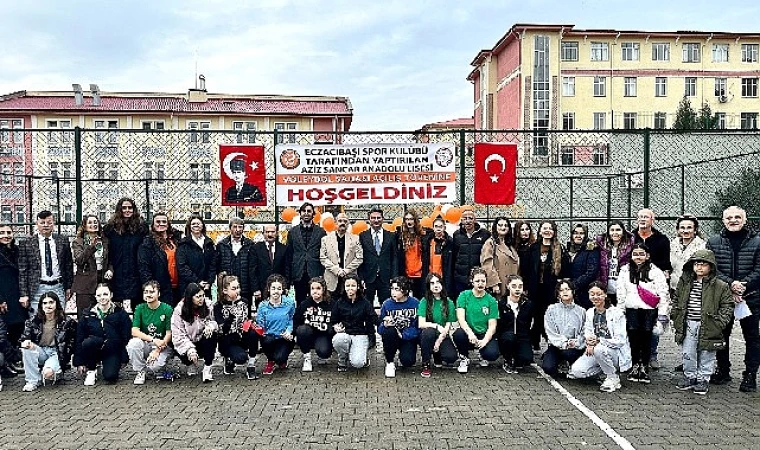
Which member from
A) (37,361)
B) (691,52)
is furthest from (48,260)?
(691,52)

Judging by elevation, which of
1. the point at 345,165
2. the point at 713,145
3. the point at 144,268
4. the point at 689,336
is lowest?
the point at 689,336

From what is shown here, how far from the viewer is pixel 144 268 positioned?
7484 mm

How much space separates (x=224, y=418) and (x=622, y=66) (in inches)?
2016

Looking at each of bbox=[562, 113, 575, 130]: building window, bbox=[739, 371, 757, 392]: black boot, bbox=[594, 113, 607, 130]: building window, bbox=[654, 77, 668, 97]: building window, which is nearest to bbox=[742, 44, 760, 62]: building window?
bbox=[654, 77, 668, 97]: building window

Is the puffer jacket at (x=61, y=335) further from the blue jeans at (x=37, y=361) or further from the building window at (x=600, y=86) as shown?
the building window at (x=600, y=86)

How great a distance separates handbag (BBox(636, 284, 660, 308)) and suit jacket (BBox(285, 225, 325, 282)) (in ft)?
11.9

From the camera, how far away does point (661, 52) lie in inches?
2024

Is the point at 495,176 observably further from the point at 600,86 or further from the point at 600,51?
the point at 600,51

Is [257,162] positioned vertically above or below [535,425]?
above

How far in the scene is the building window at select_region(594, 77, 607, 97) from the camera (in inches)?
1970

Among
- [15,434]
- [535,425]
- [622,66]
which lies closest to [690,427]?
[535,425]

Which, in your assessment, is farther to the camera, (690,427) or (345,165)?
(345,165)

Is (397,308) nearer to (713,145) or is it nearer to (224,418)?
(224,418)

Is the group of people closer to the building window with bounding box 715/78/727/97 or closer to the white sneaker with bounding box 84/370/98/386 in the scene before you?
the white sneaker with bounding box 84/370/98/386
